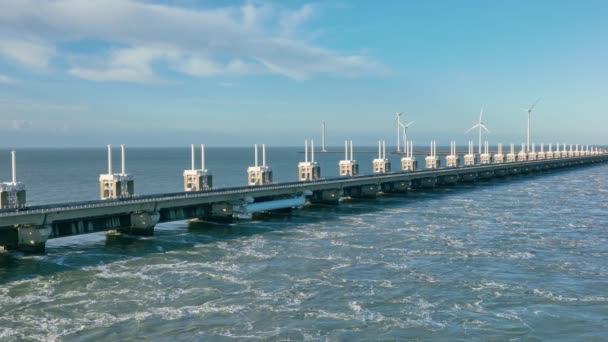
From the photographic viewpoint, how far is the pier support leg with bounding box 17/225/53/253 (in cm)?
4759

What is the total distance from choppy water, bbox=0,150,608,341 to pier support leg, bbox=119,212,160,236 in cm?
158

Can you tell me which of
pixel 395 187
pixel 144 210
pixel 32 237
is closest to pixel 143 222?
pixel 144 210

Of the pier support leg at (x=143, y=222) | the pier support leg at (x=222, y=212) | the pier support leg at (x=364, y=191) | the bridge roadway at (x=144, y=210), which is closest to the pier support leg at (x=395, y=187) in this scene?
the bridge roadway at (x=144, y=210)

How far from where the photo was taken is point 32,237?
47594 millimetres

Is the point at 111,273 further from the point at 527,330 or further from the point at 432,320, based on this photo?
the point at 527,330

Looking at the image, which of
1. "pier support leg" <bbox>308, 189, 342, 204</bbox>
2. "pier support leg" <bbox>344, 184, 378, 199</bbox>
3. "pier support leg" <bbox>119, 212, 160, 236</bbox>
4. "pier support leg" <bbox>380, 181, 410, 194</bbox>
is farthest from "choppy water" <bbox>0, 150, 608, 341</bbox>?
"pier support leg" <bbox>380, 181, 410, 194</bbox>

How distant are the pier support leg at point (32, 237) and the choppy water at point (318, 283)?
1.13 metres

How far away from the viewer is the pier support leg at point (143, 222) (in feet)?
189

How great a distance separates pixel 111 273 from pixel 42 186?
9855cm

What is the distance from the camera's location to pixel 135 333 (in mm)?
28562

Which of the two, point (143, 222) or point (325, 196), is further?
point (325, 196)

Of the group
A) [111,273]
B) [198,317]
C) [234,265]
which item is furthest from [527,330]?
[111,273]

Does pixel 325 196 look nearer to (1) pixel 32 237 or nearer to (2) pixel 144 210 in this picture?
(2) pixel 144 210

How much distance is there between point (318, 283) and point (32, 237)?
26.0m
